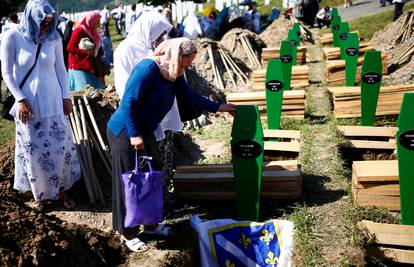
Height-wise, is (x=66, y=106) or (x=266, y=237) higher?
(x=66, y=106)

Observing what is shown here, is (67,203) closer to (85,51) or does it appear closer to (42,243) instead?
(42,243)

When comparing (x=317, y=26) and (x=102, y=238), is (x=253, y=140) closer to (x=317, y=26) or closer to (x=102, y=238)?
(x=102, y=238)

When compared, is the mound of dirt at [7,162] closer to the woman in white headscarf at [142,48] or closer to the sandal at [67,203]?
the sandal at [67,203]

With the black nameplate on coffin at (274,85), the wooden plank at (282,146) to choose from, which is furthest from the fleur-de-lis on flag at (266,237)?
the black nameplate on coffin at (274,85)

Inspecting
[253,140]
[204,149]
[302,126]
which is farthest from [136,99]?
[302,126]

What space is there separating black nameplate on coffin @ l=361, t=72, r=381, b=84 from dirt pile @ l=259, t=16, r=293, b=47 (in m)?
9.28

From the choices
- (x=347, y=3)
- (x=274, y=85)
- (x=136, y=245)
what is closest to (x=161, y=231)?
(x=136, y=245)

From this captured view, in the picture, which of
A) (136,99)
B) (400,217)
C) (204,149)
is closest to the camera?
(136,99)

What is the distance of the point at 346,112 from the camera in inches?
297

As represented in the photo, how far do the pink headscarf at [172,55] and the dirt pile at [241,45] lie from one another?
30.0 ft

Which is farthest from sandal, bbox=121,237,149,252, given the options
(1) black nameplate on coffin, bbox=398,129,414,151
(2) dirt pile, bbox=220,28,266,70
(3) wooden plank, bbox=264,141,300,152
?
(2) dirt pile, bbox=220,28,266,70

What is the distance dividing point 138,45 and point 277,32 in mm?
13210

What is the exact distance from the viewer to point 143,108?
364 cm

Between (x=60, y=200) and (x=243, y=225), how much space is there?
81.1 inches
